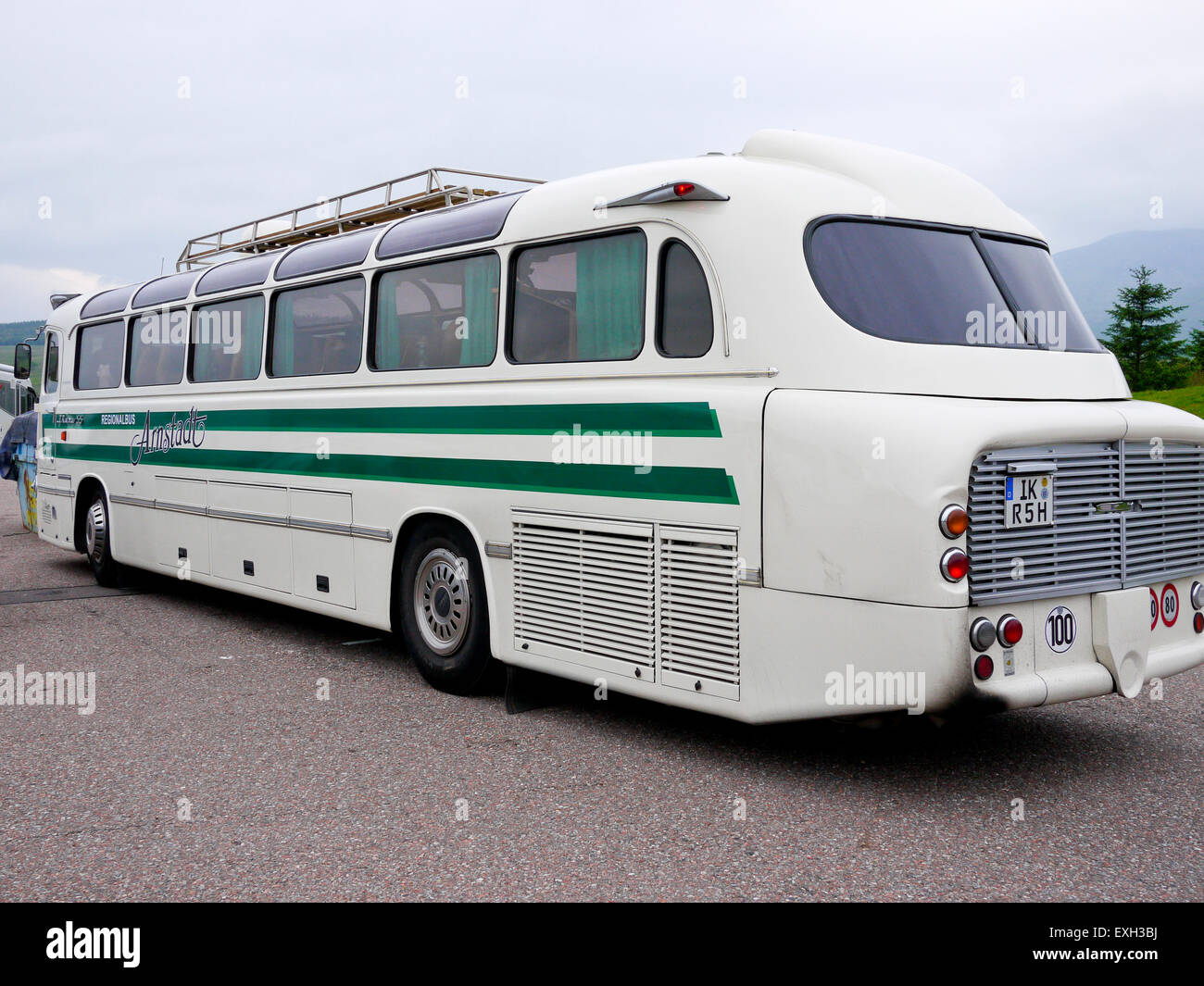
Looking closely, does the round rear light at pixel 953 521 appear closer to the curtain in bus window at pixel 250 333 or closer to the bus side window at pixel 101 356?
the curtain in bus window at pixel 250 333

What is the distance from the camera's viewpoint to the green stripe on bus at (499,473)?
471cm

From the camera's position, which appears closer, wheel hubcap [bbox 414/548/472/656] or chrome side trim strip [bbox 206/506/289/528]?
wheel hubcap [bbox 414/548/472/656]

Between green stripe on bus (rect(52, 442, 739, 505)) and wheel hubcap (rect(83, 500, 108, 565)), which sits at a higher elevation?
green stripe on bus (rect(52, 442, 739, 505))

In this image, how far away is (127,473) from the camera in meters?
9.64

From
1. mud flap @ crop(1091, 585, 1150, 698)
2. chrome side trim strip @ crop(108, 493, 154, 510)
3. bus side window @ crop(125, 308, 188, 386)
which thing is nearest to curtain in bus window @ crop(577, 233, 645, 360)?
mud flap @ crop(1091, 585, 1150, 698)

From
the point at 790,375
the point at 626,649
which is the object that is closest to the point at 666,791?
the point at 626,649

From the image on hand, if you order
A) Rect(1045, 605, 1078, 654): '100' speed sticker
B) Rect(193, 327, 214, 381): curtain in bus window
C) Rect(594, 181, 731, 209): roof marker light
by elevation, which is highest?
Rect(594, 181, 731, 209): roof marker light

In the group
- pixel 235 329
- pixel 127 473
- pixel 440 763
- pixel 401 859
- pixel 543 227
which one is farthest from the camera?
pixel 127 473

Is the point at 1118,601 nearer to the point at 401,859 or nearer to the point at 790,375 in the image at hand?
the point at 790,375

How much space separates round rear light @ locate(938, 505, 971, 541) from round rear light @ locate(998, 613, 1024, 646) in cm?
42

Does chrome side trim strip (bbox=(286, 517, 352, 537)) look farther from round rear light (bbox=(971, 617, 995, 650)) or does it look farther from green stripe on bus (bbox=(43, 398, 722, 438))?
round rear light (bbox=(971, 617, 995, 650))

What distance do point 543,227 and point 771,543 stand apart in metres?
2.15

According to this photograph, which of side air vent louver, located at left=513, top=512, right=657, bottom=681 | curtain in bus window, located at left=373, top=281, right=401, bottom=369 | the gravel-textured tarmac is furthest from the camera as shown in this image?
curtain in bus window, located at left=373, top=281, right=401, bottom=369

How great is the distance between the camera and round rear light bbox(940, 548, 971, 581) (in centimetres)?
404
